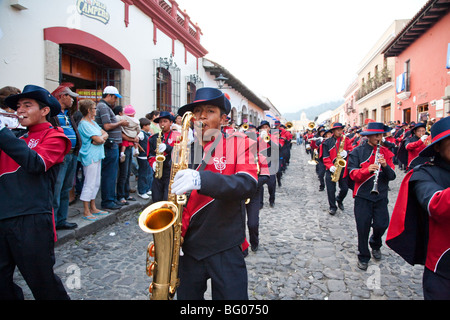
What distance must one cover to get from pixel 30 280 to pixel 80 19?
7.06 meters

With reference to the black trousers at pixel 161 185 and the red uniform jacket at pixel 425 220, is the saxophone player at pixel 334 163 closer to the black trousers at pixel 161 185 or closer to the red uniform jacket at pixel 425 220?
the black trousers at pixel 161 185

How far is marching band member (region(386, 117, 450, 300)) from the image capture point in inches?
78.6

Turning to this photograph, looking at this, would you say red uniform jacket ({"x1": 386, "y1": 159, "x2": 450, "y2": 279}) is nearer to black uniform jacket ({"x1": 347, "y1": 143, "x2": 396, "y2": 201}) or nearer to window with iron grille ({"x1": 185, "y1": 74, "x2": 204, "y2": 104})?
black uniform jacket ({"x1": 347, "y1": 143, "x2": 396, "y2": 201})

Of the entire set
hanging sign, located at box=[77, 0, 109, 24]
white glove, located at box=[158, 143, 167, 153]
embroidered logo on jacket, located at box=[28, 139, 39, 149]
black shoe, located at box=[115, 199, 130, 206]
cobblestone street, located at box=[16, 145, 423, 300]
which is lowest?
cobblestone street, located at box=[16, 145, 423, 300]

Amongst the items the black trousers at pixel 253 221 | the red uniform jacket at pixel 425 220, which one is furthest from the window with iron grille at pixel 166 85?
the red uniform jacket at pixel 425 220

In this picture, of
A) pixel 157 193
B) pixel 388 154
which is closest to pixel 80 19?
pixel 157 193

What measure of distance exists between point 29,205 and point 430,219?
317 cm

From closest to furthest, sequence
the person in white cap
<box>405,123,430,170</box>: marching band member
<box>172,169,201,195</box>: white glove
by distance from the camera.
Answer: <box>172,169,201,195</box>: white glove < the person in white cap < <box>405,123,430,170</box>: marching band member

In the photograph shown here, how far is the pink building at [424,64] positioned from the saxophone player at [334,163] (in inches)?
347

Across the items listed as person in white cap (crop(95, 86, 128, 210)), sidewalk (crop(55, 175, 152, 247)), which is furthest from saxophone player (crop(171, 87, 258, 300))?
person in white cap (crop(95, 86, 128, 210))

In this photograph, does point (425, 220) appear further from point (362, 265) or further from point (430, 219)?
point (362, 265)

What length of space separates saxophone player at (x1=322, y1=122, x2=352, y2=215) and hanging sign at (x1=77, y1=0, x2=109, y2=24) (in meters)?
6.98

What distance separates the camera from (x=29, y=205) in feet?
8.03
